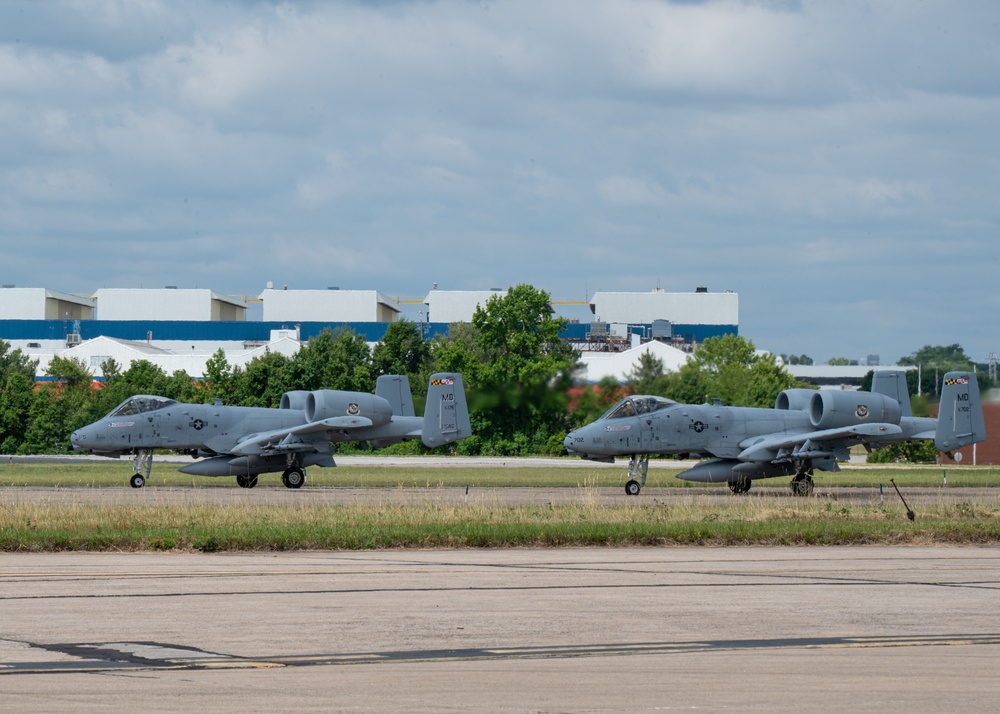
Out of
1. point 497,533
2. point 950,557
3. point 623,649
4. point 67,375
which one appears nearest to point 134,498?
point 497,533

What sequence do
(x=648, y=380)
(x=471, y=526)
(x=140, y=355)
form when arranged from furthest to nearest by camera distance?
(x=140, y=355) < (x=648, y=380) < (x=471, y=526)

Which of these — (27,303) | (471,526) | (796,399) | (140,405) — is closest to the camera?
(471,526)

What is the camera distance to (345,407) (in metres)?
39.1

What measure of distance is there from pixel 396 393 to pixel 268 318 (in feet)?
261

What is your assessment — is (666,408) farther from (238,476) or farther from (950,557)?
(950,557)

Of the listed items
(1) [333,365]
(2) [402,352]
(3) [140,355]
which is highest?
(3) [140,355]

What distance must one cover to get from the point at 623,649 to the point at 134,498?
850 inches

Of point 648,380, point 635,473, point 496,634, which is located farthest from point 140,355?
point 496,634

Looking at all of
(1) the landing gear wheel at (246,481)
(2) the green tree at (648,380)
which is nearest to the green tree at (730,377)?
(2) the green tree at (648,380)

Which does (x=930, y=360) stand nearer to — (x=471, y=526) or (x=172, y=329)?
(x=172, y=329)

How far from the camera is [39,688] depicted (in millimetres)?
8484

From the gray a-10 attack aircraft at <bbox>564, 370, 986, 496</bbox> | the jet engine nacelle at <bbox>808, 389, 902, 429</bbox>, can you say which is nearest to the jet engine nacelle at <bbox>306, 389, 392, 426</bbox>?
the gray a-10 attack aircraft at <bbox>564, 370, 986, 496</bbox>

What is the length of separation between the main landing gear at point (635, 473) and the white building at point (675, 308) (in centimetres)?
9079

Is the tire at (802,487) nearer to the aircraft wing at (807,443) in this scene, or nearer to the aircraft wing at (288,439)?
the aircraft wing at (807,443)
